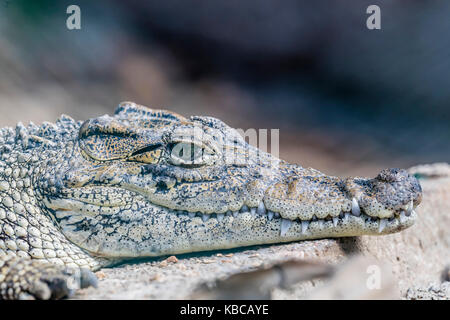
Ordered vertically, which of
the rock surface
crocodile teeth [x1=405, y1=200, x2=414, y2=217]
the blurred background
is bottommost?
the rock surface

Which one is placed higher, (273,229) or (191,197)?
(191,197)

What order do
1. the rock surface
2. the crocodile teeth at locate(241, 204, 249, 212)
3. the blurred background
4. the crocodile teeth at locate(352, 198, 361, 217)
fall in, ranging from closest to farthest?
1. the rock surface
2. the crocodile teeth at locate(352, 198, 361, 217)
3. the crocodile teeth at locate(241, 204, 249, 212)
4. the blurred background

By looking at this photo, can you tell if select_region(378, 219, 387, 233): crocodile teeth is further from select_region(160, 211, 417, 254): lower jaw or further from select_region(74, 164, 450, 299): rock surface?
select_region(74, 164, 450, 299): rock surface

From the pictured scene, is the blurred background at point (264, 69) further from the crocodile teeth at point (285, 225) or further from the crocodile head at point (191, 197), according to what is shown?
the crocodile teeth at point (285, 225)

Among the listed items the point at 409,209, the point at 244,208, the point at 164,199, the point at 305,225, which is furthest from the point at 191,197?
the point at 409,209

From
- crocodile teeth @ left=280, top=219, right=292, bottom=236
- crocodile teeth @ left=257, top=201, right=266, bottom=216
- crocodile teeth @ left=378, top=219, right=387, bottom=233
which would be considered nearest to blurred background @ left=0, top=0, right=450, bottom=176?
crocodile teeth @ left=257, top=201, right=266, bottom=216

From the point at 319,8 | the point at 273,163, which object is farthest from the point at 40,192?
the point at 319,8

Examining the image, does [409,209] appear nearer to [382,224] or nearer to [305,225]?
[382,224]
